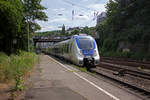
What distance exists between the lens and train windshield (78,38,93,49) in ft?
49.6

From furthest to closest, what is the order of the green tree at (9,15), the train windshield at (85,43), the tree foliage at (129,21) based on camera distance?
1. the tree foliage at (129,21)
2. the green tree at (9,15)
3. the train windshield at (85,43)

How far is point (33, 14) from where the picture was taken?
33.8 m

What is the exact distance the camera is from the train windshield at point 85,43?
49.6 ft

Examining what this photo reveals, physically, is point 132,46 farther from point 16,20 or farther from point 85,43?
point 16,20

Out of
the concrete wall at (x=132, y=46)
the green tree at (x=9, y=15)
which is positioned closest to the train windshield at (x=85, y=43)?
the green tree at (x=9, y=15)

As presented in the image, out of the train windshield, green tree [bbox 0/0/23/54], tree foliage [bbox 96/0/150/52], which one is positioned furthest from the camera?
tree foliage [bbox 96/0/150/52]

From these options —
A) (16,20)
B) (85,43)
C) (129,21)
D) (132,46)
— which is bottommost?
(132,46)

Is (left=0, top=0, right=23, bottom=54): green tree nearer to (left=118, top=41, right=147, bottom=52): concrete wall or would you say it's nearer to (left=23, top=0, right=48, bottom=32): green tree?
(left=23, top=0, right=48, bottom=32): green tree

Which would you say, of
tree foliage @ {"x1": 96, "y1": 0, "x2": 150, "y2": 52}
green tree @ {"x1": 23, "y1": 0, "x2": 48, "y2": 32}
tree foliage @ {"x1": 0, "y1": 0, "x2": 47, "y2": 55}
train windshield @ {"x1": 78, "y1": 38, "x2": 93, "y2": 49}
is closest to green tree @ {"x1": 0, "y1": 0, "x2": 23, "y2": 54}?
tree foliage @ {"x1": 0, "y1": 0, "x2": 47, "y2": 55}

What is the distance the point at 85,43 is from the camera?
15.4m

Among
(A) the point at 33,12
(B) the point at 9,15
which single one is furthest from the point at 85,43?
(A) the point at 33,12

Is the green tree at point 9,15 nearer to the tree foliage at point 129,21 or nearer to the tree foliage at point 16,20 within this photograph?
the tree foliage at point 16,20

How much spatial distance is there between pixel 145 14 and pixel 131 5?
21.2 ft

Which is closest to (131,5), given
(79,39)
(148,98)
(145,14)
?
(145,14)
